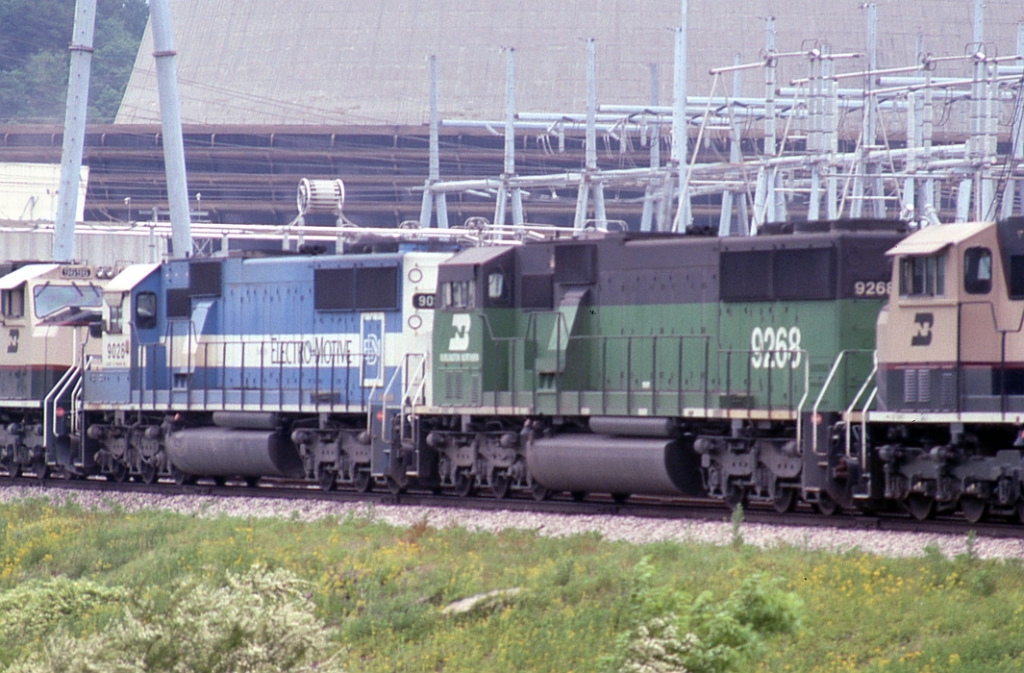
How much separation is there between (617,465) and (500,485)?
2.35m

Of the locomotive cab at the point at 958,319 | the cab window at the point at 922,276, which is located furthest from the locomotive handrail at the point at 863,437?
the cab window at the point at 922,276

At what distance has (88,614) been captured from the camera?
42.8 ft

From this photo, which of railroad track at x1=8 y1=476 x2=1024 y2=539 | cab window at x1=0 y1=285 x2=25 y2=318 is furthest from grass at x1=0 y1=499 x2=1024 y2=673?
cab window at x1=0 y1=285 x2=25 y2=318

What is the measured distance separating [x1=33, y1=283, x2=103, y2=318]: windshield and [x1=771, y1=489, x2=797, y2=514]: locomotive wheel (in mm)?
13261

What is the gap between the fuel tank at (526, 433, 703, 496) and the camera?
53.6 ft

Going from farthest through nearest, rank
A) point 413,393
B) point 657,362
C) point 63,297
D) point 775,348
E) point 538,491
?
1. point 63,297
2. point 413,393
3. point 538,491
4. point 657,362
5. point 775,348

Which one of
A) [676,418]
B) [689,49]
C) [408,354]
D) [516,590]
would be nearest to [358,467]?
[408,354]

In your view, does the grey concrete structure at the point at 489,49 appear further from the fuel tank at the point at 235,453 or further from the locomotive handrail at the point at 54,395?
the fuel tank at the point at 235,453

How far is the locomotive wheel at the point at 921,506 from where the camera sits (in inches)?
572

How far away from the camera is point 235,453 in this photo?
21000 mm

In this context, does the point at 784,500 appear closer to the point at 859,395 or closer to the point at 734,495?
the point at 734,495

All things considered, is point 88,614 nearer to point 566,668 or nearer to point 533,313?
point 566,668

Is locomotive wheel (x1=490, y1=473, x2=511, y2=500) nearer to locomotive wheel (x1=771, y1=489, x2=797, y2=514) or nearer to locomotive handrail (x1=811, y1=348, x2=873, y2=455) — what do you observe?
locomotive wheel (x1=771, y1=489, x2=797, y2=514)

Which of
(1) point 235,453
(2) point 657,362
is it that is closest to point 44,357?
(1) point 235,453
